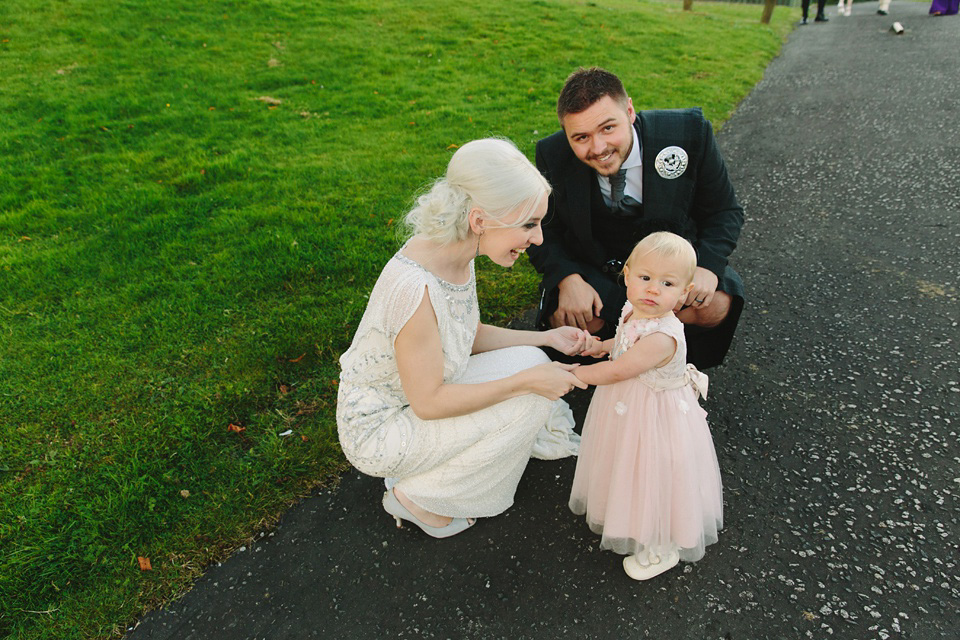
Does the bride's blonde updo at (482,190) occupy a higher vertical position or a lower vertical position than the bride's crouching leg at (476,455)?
higher

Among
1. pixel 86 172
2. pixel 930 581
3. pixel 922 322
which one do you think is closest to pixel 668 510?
pixel 930 581

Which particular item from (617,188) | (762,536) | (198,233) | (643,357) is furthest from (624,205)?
(198,233)

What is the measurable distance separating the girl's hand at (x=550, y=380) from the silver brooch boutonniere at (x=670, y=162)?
138 cm

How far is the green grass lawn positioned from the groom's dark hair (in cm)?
168

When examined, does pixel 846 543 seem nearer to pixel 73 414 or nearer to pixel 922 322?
pixel 922 322

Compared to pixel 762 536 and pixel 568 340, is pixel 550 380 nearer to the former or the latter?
pixel 568 340

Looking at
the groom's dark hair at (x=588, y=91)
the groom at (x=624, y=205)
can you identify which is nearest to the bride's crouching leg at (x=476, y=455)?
the groom at (x=624, y=205)

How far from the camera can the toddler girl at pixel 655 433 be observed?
227 centimetres

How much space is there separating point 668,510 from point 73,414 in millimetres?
3264

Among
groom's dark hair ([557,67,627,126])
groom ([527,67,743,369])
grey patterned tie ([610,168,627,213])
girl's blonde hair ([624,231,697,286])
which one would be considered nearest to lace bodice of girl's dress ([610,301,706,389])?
girl's blonde hair ([624,231,697,286])

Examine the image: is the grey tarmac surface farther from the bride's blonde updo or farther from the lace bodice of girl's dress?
the bride's blonde updo

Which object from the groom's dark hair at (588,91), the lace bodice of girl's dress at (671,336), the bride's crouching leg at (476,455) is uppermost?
the groom's dark hair at (588,91)

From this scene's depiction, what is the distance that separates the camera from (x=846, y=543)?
8.31ft

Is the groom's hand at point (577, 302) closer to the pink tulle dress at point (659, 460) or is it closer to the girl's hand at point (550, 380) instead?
the pink tulle dress at point (659, 460)
